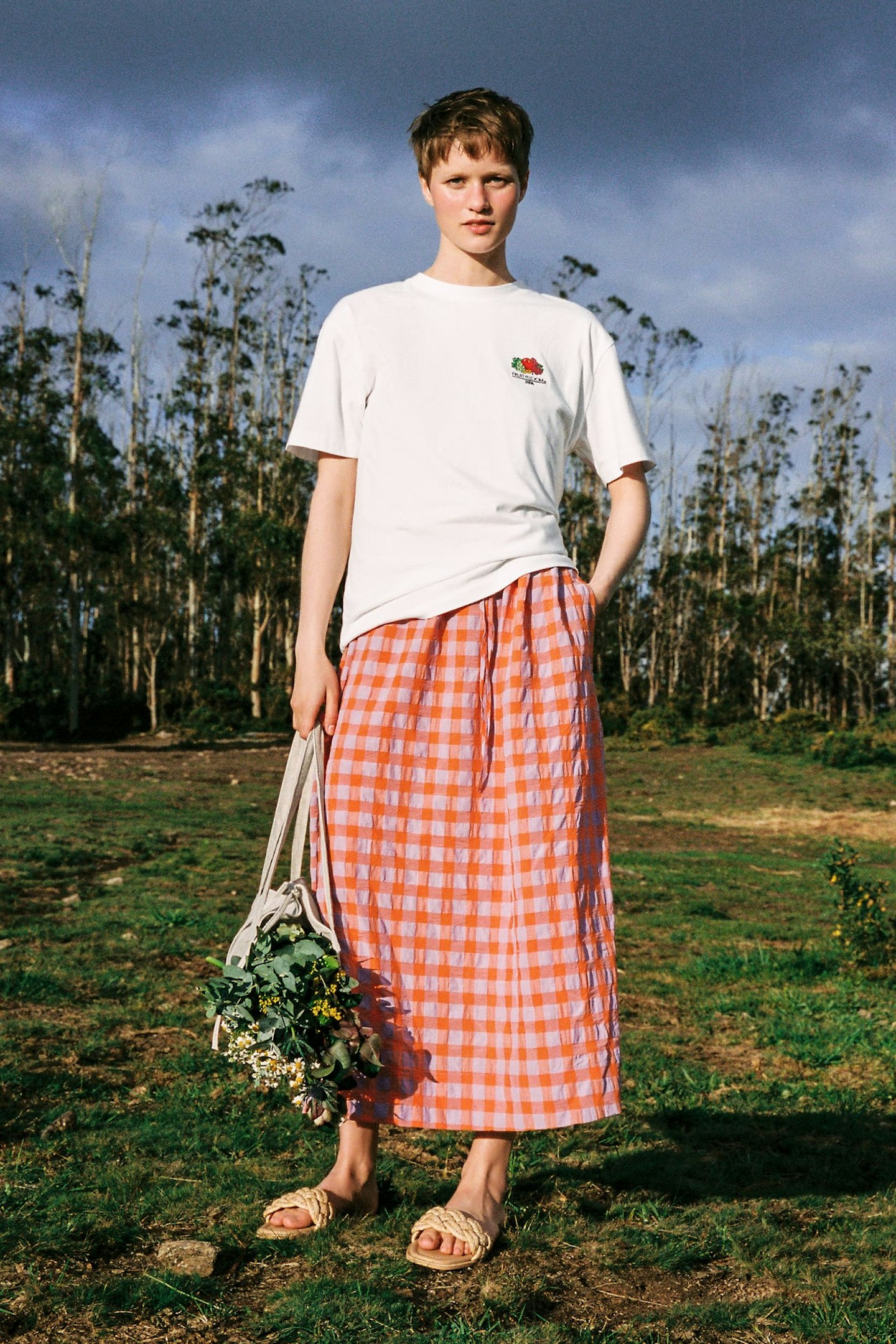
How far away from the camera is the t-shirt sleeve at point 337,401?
82.0 inches

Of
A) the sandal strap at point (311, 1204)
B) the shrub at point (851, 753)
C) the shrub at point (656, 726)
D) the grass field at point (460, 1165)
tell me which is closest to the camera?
the grass field at point (460, 1165)

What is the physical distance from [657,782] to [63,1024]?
508 inches

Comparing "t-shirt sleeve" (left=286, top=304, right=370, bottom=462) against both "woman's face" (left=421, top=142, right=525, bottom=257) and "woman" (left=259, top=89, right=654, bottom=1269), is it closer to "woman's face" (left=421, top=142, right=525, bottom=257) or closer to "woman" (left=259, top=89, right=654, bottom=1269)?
"woman" (left=259, top=89, right=654, bottom=1269)

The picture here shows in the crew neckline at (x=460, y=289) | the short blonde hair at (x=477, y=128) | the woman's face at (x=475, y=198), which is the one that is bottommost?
the crew neckline at (x=460, y=289)

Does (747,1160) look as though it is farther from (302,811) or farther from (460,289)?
(460,289)

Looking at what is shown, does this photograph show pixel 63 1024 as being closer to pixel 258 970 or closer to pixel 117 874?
pixel 258 970

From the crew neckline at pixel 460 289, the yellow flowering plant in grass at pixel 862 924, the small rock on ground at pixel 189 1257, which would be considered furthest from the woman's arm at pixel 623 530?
the yellow flowering plant in grass at pixel 862 924

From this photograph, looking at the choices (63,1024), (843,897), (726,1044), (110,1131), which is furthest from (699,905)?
(110,1131)

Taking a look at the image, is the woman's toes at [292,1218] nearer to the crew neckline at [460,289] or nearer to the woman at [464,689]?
the woman at [464,689]

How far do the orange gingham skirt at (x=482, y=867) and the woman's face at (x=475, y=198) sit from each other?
628 mm

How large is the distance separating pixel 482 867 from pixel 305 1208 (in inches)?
26.1

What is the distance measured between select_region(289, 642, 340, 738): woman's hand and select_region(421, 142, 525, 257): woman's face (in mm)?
810

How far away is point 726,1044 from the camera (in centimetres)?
384

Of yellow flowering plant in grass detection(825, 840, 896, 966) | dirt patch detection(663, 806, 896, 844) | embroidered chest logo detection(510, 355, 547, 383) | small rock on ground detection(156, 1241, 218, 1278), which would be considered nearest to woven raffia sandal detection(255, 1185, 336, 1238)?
small rock on ground detection(156, 1241, 218, 1278)
